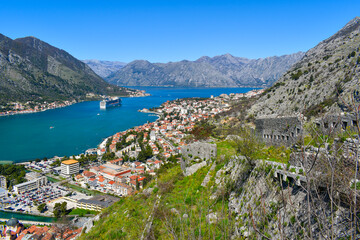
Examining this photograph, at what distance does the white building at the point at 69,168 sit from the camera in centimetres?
3082

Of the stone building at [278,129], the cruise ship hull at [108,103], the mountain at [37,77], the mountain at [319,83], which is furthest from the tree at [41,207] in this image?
the mountain at [37,77]

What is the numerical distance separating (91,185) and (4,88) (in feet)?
332

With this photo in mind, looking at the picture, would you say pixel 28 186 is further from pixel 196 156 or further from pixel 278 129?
pixel 278 129

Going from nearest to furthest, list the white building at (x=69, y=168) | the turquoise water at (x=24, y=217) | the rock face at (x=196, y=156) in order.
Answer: the rock face at (x=196, y=156) → the turquoise water at (x=24, y=217) → the white building at (x=69, y=168)

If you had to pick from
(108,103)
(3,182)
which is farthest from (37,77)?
(3,182)

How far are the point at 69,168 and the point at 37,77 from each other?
12225cm

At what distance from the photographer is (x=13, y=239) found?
684 inches

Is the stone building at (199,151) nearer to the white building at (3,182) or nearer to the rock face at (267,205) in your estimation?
the rock face at (267,205)

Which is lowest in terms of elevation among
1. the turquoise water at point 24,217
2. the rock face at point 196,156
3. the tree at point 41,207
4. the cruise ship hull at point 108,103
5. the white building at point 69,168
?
the turquoise water at point 24,217

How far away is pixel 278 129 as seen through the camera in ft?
29.1

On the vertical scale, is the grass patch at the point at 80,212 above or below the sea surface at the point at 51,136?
below

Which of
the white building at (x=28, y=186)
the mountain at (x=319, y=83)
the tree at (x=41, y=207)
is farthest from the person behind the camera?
the white building at (x=28, y=186)

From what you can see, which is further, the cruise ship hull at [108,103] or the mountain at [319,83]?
the cruise ship hull at [108,103]

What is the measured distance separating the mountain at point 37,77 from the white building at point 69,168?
3086 inches
